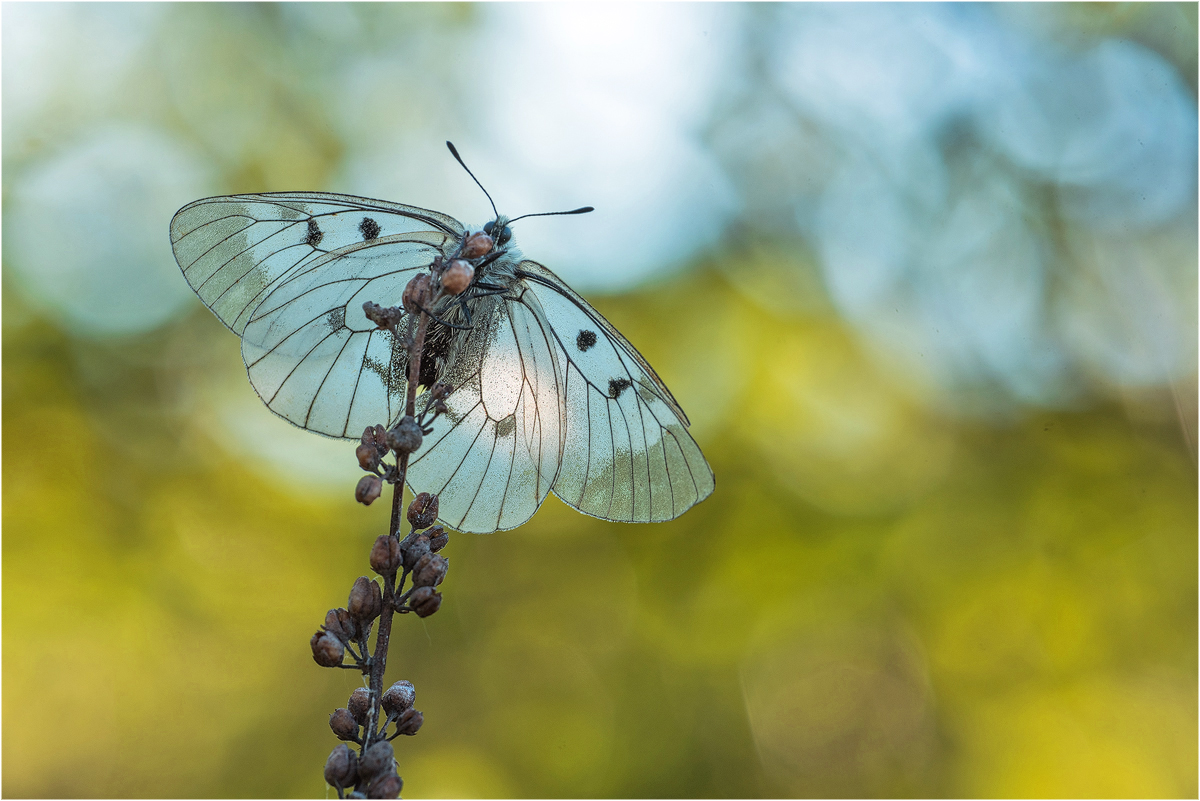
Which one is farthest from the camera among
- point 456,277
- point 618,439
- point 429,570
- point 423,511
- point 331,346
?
point 618,439

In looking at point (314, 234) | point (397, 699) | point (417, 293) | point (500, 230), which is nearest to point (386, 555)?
point (397, 699)

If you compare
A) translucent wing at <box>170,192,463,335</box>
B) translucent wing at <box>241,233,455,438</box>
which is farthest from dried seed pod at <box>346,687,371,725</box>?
translucent wing at <box>170,192,463,335</box>

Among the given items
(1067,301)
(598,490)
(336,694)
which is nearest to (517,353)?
(598,490)

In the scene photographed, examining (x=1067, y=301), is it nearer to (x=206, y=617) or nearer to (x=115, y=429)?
(x=206, y=617)

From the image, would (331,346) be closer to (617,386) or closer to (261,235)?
(261,235)

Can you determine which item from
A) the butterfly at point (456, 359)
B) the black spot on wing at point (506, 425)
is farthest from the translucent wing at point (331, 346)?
the black spot on wing at point (506, 425)

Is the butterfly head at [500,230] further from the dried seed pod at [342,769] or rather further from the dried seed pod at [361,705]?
the dried seed pod at [342,769]
